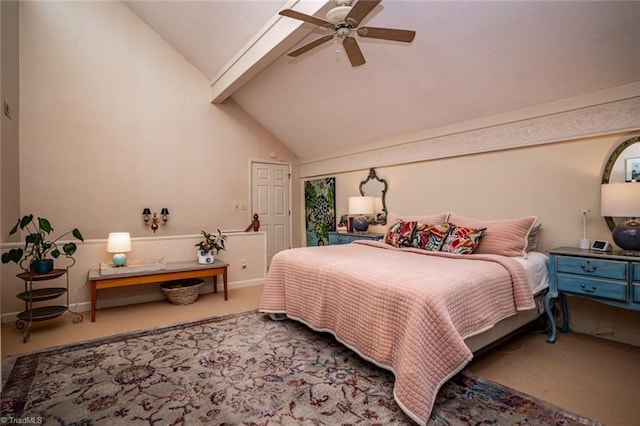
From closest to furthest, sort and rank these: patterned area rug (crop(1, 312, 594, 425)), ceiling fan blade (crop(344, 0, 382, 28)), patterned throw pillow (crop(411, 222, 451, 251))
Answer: patterned area rug (crop(1, 312, 594, 425)), ceiling fan blade (crop(344, 0, 382, 28)), patterned throw pillow (crop(411, 222, 451, 251))

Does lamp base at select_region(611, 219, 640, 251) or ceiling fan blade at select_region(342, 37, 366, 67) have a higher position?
ceiling fan blade at select_region(342, 37, 366, 67)

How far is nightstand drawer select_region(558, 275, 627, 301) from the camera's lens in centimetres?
232

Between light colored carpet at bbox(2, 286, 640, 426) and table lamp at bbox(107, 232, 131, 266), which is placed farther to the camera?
table lamp at bbox(107, 232, 131, 266)

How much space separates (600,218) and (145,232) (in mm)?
5361

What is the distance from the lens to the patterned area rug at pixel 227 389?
1.69 meters

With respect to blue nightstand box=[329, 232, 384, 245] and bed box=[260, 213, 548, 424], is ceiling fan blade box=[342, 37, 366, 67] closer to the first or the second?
bed box=[260, 213, 548, 424]

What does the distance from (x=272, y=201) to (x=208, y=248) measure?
84.2 inches

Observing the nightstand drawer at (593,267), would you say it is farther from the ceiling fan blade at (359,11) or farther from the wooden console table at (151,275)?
the wooden console table at (151,275)

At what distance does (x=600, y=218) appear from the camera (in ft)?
9.24

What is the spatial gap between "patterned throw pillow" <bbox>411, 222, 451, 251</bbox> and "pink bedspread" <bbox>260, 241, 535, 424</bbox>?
199 mm

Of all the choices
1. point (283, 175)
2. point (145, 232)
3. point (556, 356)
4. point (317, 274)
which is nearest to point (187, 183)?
point (145, 232)

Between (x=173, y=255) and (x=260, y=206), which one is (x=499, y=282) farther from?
(x=260, y=206)

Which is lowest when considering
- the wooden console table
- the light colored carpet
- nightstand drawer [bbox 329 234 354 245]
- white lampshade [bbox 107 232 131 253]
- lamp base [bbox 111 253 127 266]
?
the light colored carpet

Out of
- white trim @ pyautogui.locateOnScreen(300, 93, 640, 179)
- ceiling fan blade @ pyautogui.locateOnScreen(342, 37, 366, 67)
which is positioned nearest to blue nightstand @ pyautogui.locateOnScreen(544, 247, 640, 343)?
white trim @ pyautogui.locateOnScreen(300, 93, 640, 179)
